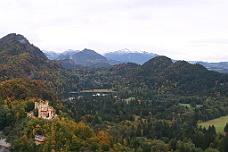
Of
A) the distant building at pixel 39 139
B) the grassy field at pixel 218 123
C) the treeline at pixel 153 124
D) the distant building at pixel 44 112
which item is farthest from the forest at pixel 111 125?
the grassy field at pixel 218 123

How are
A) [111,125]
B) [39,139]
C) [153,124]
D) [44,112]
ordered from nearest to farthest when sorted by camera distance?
[39,139] < [44,112] < [153,124] < [111,125]

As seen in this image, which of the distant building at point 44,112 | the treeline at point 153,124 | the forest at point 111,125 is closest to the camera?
the forest at point 111,125

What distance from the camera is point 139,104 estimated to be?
141500mm

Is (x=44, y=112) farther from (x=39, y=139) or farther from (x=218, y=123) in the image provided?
(x=218, y=123)

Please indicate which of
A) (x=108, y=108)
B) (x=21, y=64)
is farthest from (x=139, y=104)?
(x=21, y=64)

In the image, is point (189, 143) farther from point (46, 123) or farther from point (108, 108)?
point (108, 108)

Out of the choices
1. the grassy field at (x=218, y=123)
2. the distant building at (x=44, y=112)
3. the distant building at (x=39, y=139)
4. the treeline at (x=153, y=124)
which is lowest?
the grassy field at (x=218, y=123)

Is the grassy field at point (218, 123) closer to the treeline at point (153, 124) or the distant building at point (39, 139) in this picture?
the treeline at point (153, 124)

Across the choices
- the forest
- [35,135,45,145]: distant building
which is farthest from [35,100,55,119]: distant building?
[35,135,45,145]: distant building

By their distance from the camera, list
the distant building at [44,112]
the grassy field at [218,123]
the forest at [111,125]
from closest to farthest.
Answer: the forest at [111,125] < the distant building at [44,112] < the grassy field at [218,123]

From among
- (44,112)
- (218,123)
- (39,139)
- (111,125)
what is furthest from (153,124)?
(39,139)

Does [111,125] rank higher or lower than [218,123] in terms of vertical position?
higher

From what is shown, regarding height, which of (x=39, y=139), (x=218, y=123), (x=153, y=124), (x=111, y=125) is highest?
A: (x=39, y=139)

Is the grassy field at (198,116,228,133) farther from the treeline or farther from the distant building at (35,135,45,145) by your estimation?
the distant building at (35,135,45,145)
